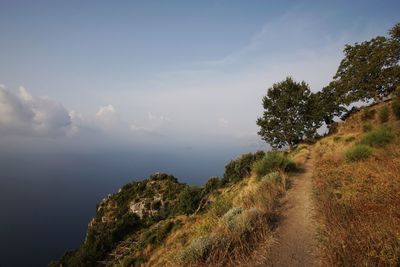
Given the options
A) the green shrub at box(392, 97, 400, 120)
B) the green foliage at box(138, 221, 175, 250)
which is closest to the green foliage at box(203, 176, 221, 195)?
the green foliage at box(138, 221, 175, 250)

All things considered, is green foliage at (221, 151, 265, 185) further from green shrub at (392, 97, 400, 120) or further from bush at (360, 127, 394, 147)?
bush at (360, 127, 394, 147)

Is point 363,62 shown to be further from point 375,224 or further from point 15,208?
point 15,208

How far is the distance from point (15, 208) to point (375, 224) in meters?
257

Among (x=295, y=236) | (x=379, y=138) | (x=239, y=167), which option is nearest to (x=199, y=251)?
(x=295, y=236)

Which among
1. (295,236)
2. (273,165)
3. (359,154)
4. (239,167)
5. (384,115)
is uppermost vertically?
(384,115)

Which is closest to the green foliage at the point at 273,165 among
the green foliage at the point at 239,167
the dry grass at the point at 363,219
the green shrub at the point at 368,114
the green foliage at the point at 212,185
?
the dry grass at the point at 363,219

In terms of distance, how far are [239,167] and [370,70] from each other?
20570 millimetres

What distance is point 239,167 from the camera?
94.1 feet

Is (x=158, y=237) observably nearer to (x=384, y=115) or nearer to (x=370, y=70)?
(x=384, y=115)

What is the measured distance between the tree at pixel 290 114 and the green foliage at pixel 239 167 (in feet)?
14.6

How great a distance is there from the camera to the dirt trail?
434 cm

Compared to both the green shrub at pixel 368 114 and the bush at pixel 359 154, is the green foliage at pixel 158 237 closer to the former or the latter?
the bush at pixel 359 154

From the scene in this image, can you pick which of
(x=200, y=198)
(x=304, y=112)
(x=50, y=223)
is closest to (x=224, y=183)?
(x=200, y=198)

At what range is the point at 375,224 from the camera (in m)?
4.13
